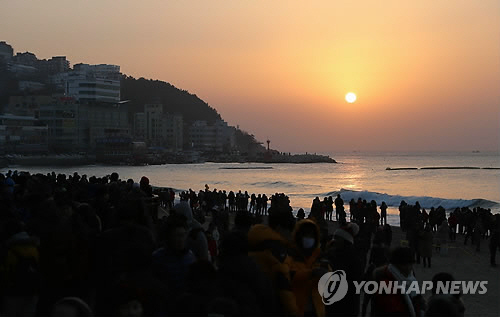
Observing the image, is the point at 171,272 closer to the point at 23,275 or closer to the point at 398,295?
the point at 23,275

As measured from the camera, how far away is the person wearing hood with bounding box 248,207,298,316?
4340mm

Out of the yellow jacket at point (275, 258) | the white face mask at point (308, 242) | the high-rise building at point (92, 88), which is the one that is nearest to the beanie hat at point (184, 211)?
the yellow jacket at point (275, 258)

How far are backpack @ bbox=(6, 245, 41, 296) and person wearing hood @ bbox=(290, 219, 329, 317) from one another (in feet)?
6.73

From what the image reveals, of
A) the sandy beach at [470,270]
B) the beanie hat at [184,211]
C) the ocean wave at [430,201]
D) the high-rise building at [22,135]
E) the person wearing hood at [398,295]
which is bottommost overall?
the ocean wave at [430,201]

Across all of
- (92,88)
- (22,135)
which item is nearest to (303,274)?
(22,135)

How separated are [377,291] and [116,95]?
15539cm

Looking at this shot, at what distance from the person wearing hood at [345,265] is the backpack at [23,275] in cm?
263

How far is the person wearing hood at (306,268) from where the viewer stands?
4590 mm

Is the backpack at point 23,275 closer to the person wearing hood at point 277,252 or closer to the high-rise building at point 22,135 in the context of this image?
the person wearing hood at point 277,252

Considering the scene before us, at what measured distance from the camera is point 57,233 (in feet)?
15.4

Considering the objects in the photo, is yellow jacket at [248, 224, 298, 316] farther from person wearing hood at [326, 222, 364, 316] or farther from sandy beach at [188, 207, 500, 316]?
sandy beach at [188, 207, 500, 316]

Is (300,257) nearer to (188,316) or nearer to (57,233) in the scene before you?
(188,316)

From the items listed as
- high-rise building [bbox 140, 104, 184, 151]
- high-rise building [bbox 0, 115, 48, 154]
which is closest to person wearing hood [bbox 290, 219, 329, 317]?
high-rise building [bbox 0, 115, 48, 154]

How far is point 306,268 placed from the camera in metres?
4.66
